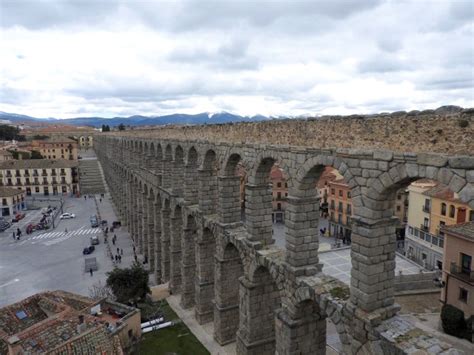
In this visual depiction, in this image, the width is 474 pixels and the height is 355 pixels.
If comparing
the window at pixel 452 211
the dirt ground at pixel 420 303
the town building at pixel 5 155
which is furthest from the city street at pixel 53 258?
the window at pixel 452 211

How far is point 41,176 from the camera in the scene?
80375 mm

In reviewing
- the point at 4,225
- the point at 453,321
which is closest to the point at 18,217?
the point at 4,225

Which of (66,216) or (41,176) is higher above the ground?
(41,176)

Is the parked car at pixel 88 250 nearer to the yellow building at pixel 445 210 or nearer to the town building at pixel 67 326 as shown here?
the town building at pixel 67 326

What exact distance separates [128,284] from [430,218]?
2866 cm

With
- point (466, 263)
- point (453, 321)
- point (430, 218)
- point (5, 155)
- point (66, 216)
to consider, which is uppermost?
point (5, 155)

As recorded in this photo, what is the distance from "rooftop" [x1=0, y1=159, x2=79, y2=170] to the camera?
76875mm

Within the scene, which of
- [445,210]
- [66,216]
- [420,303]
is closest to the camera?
[420,303]

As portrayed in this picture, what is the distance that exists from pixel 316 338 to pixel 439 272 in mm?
21053

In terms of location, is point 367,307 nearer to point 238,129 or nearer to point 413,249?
point 238,129

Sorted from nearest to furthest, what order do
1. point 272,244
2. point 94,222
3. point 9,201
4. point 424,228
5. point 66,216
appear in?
point 272,244, point 424,228, point 94,222, point 66,216, point 9,201

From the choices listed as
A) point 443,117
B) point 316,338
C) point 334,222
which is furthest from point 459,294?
point 334,222

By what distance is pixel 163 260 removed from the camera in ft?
102

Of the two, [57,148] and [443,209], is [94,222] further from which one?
[57,148]
